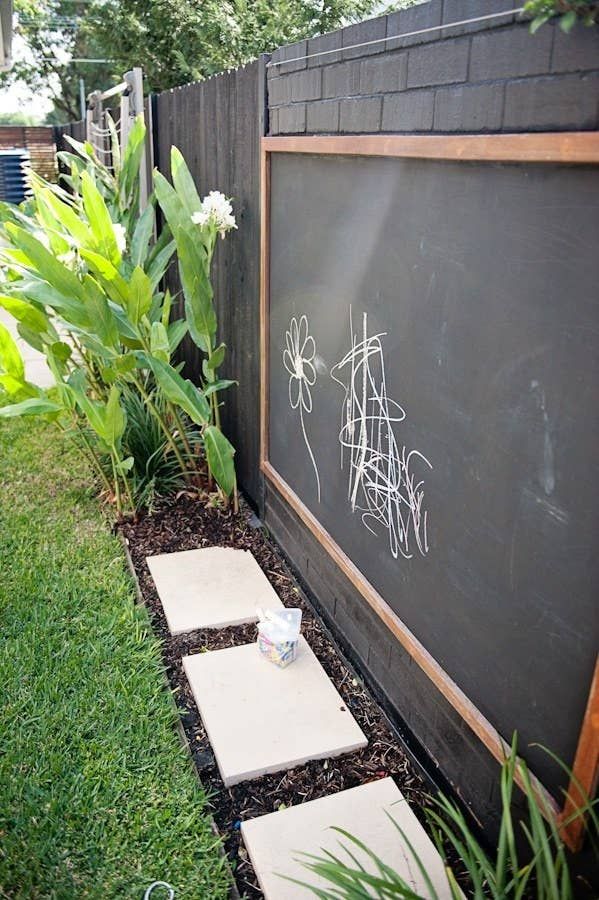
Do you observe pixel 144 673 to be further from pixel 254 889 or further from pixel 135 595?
pixel 254 889

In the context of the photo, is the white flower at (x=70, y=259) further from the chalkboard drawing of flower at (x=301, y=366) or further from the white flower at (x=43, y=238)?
the chalkboard drawing of flower at (x=301, y=366)

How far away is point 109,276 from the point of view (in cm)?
291

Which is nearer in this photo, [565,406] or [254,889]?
[565,406]

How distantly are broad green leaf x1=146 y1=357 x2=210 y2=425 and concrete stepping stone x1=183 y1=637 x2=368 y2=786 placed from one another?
3.12ft

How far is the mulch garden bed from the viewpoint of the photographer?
198cm

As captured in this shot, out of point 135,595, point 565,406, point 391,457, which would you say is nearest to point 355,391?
point 391,457

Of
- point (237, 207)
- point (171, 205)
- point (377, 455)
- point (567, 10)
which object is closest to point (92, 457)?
point (171, 205)

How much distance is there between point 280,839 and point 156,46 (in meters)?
8.46

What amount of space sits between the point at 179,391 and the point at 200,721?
1286mm

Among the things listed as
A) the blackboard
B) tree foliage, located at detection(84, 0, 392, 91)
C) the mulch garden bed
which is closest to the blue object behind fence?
tree foliage, located at detection(84, 0, 392, 91)

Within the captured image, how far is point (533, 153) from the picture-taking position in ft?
4.61

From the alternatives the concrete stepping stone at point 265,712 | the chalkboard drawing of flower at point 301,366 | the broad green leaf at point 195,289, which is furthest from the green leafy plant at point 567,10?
the broad green leaf at point 195,289

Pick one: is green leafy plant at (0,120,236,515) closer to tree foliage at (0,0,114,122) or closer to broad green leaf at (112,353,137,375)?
broad green leaf at (112,353,137,375)

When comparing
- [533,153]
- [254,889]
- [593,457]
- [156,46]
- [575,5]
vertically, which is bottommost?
[254,889]
